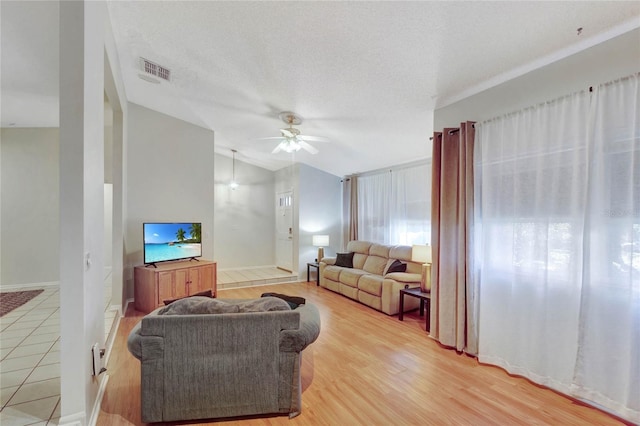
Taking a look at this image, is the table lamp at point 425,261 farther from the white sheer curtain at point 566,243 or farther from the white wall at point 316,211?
the white wall at point 316,211

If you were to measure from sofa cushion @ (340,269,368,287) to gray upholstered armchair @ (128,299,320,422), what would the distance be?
2.92 metres

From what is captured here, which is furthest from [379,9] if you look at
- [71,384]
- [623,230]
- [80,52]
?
[71,384]

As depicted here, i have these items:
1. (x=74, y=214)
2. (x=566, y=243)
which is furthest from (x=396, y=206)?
(x=74, y=214)

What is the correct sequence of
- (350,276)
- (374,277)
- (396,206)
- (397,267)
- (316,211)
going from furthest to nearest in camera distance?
(316,211)
(396,206)
(350,276)
(397,267)
(374,277)

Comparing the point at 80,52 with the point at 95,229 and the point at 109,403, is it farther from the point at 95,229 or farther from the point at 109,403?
the point at 109,403

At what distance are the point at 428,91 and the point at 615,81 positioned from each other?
1.38 meters

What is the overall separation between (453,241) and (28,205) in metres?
6.50

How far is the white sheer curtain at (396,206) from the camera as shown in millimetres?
4742

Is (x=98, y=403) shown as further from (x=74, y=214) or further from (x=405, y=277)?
(x=405, y=277)

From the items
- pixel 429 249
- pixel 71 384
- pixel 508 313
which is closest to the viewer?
pixel 71 384

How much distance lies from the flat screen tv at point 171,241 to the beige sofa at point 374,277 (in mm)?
2537

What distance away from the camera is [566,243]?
2.16m

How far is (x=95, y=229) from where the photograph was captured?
6.57ft

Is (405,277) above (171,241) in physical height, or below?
below
